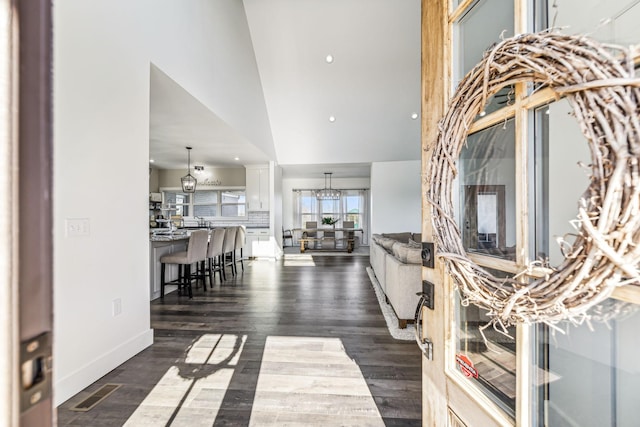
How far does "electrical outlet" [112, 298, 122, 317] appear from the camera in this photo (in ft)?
7.34

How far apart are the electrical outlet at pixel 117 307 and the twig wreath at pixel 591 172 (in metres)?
2.63

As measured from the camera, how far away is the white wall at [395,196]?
7992mm

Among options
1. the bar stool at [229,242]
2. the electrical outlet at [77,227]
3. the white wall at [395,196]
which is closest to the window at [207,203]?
the bar stool at [229,242]

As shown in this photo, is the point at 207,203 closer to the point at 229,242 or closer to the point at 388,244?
the point at 229,242

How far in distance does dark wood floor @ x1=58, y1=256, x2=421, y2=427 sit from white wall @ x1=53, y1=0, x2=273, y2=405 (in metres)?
0.30

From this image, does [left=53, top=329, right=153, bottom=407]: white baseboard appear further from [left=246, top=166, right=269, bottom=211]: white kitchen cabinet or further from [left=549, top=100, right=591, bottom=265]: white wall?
[left=246, top=166, right=269, bottom=211]: white kitchen cabinet

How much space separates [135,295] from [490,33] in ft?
9.63

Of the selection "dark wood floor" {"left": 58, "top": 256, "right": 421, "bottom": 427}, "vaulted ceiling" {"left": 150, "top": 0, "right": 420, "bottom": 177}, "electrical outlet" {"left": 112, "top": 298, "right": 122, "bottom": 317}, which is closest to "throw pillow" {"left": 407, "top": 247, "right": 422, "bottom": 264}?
"dark wood floor" {"left": 58, "top": 256, "right": 421, "bottom": 427}

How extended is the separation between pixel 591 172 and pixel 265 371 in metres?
2.29

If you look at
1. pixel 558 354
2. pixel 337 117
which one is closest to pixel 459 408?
pixel 558 354

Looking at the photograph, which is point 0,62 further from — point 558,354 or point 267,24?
point 267,24

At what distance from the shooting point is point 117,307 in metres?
2.26

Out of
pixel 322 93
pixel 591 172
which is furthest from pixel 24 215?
pixel 322 93

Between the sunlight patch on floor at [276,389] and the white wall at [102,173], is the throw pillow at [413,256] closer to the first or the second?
the sunlight patch on floor at [276,389]
